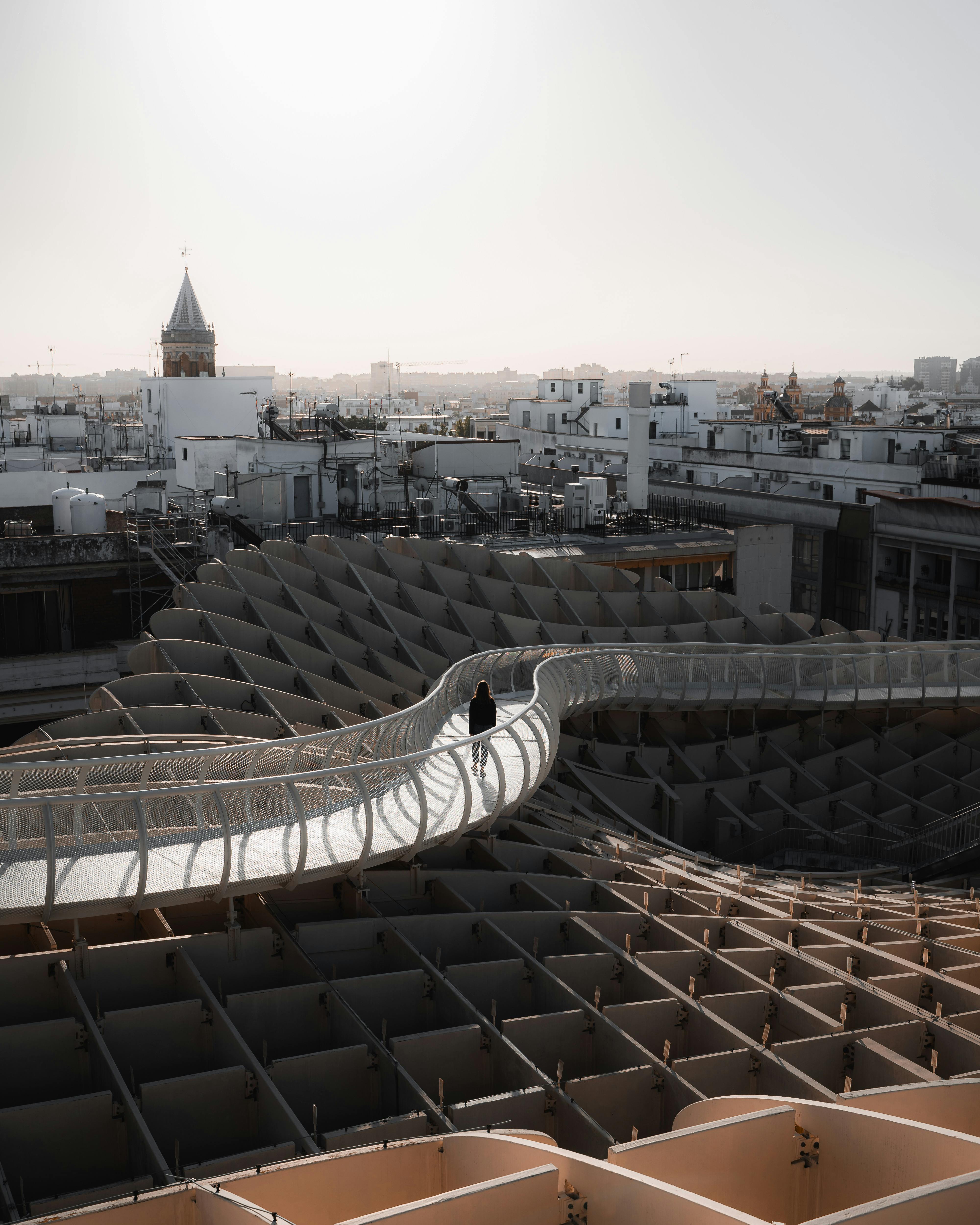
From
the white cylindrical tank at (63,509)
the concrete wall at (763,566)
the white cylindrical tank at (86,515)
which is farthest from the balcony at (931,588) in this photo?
the white cylindrical tank at (63,509)

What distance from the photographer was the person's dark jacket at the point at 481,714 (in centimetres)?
1827

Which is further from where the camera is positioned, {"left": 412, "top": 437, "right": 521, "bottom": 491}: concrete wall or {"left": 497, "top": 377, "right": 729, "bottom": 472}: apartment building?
{"left": 497, "top": 377, "right": 729, "bottom": 472}: apartment building

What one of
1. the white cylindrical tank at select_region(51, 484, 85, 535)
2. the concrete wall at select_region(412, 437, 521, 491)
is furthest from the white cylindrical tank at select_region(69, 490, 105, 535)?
the concrete wall at select_region(412, 437, 521, 491)

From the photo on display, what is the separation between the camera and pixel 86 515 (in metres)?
42.2

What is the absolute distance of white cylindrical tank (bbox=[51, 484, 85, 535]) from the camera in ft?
140

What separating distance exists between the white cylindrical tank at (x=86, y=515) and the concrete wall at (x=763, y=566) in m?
24.7

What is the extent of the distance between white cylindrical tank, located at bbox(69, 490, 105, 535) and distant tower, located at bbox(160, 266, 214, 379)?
34.8m

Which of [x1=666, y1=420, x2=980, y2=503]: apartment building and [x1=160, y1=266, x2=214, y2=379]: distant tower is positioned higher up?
[x1=160, y1=266, x2=214, y2=379]: distant tower

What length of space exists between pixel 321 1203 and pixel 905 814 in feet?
72.7

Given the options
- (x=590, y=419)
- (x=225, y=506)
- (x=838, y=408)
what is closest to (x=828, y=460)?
(x=590, y=419)

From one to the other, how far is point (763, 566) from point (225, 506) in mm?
21649

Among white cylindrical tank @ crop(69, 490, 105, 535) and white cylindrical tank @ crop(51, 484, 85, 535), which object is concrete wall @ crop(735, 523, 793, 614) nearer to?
white cylindrical tank @ crop(69, 490, 105, 535)

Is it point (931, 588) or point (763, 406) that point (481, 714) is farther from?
point (763, 406)

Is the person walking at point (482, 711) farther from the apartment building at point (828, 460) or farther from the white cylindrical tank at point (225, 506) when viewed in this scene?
the apartment building at point (828, 460)
